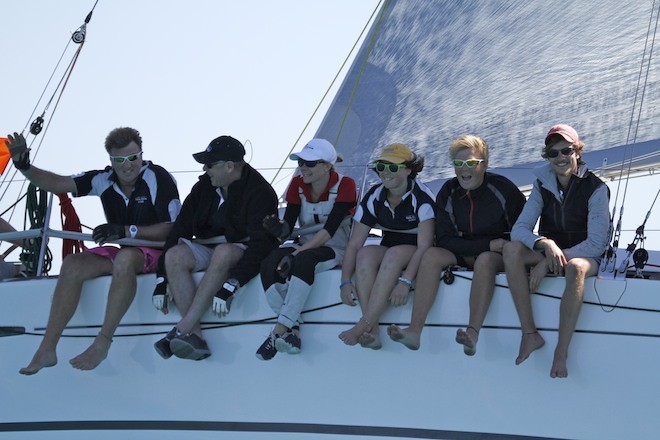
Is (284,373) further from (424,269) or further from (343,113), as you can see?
(343,113)

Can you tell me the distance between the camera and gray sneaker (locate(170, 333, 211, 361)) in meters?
6.07

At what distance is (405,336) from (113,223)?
1965mm

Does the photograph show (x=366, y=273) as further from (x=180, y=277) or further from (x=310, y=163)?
(x=180, y=277)

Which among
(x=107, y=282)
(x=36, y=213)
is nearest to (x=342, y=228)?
(x=107, y=282)

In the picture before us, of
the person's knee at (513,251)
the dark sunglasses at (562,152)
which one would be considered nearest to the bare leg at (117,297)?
the person's knee at (513,251)

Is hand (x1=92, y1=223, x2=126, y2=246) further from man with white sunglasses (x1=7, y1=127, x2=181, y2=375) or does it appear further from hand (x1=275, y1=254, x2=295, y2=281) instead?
hand (x1=275, y1=254, x2=295, y2=281)

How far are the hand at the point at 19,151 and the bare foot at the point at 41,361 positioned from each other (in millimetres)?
991

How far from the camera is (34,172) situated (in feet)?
21.7

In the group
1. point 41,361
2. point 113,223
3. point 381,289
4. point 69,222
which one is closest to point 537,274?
point 381,289

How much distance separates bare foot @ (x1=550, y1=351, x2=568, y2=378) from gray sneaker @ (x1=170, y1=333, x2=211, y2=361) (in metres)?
1.81

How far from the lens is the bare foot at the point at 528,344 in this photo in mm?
5461

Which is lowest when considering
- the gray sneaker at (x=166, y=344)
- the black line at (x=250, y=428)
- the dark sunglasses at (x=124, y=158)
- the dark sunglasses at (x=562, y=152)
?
the black line at (x=250, y=428)

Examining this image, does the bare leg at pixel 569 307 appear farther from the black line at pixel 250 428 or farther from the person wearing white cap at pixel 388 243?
the person wearing white cap at pixel 388 243

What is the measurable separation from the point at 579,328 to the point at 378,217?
1117 mm
